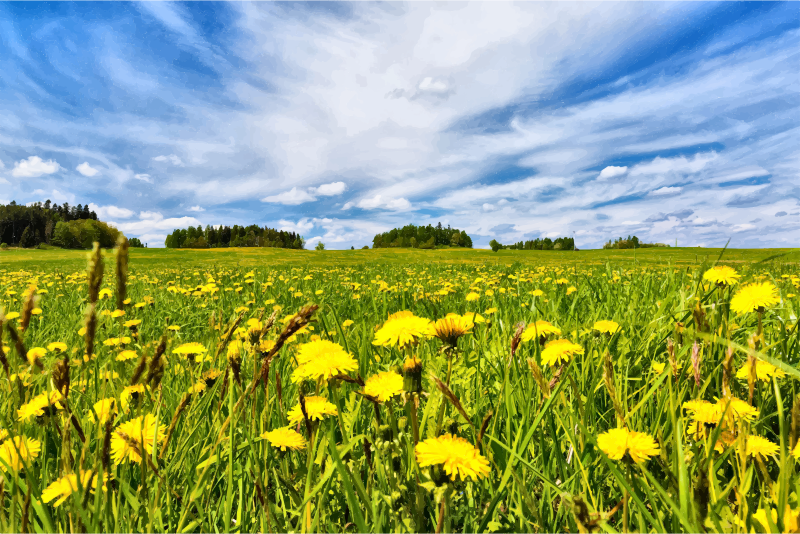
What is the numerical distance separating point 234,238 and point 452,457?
290ft

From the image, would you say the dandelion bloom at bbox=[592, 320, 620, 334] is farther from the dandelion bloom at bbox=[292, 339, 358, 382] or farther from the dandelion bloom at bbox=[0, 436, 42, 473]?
the dandelion bloom at bbox=[0, 436, 42, 473]

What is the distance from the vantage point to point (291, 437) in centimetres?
108

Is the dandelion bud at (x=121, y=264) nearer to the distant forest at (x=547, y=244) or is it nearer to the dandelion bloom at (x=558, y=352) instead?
the dandelion bloom at (x=558, y=352)

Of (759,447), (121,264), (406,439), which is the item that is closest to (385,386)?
(406,439)

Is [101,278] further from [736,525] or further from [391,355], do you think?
[391,355]

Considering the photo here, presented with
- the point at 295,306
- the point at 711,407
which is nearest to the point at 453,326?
the point at 711,407

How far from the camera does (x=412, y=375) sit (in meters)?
0.90

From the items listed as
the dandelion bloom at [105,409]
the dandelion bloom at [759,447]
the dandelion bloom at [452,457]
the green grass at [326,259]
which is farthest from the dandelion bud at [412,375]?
the green grass at [326,259]

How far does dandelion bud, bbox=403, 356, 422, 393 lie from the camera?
35.1 inches

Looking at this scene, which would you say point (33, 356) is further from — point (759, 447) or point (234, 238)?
point (234, 238)

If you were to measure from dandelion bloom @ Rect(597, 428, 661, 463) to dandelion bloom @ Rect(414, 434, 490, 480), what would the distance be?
338mm

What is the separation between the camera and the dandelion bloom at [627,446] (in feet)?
3.05

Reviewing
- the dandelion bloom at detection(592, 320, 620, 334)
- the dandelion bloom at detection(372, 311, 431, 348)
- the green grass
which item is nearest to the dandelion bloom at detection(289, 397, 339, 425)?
the dandelion bloom at detection(372, 311, 431, 348)

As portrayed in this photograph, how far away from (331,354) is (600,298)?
3170 millimetres
